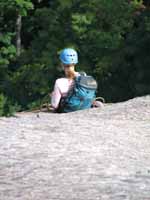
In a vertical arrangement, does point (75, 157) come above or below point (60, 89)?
above

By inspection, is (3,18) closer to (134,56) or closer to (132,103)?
(134,56)

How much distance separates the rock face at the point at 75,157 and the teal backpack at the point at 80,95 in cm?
28

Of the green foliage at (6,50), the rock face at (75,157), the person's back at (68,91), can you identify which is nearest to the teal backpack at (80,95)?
the person's back at (68,91)

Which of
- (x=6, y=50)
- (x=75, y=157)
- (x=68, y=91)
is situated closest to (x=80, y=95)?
(x=68, y=91)

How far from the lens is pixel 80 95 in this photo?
10.5 meters

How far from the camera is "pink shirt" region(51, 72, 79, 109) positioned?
10391 mm

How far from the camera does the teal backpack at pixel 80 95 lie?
1044 cm

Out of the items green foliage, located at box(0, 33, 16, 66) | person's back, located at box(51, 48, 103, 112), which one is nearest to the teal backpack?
person's back, located at box(51, 48, 103, 112)

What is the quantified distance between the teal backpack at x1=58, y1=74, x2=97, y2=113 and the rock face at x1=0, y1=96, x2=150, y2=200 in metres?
0.28

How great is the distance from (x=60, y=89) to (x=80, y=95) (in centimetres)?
25

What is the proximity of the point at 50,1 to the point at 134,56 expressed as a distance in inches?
131

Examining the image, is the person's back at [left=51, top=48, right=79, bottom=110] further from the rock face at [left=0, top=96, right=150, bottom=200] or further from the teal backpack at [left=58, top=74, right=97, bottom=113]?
the rock face at [left=0, top=96, right=150, bottom=200]

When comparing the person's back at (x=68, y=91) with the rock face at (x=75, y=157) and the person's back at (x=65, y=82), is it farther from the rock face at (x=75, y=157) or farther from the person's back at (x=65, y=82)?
the rock face at (x=75, y=157)

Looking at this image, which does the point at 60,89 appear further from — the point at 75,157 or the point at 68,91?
the point at 75,157
